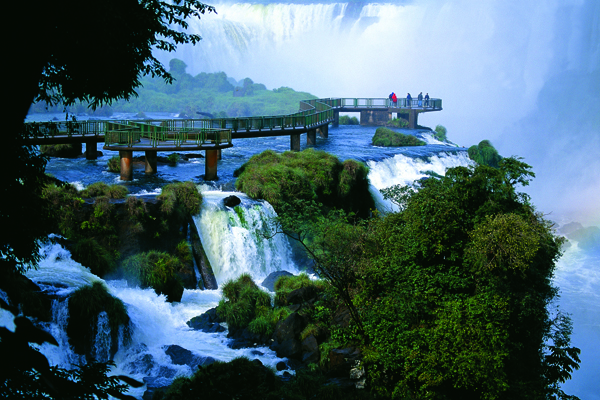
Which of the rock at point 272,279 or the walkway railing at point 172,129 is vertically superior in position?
the walkway railing at point 172,129

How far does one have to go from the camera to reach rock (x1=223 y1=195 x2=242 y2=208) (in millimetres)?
21145

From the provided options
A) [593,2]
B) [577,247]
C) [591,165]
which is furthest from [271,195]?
[593,2]

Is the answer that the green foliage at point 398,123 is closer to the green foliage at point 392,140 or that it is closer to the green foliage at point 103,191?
the green foliage at point 392,140

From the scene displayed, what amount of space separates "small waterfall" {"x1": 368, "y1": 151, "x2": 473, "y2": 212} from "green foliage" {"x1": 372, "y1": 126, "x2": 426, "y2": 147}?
4.36 metres

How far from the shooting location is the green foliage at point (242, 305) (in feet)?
52.6

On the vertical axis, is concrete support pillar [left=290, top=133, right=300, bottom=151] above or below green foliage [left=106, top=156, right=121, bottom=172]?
above

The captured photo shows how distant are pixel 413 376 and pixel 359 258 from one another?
4.64 metres

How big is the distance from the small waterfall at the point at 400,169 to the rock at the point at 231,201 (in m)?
10.2

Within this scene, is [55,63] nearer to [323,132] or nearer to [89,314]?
[89,314]

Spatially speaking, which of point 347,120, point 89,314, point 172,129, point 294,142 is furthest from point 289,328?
point 347,120

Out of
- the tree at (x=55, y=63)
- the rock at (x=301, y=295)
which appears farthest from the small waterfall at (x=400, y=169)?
the tree at (x=55, y=63)

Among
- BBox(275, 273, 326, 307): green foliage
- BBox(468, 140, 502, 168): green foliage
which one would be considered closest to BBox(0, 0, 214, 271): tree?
BBox(275, 273, 326, 307): green foliage

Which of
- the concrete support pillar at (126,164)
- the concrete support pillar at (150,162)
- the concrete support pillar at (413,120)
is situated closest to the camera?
the concrete support pillar at (126,164)

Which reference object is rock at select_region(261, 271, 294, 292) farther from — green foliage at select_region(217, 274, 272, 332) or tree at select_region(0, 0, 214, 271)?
tree at select_region(0, 0, 214, 271)
